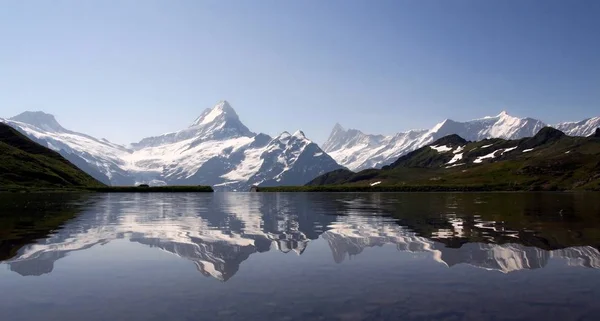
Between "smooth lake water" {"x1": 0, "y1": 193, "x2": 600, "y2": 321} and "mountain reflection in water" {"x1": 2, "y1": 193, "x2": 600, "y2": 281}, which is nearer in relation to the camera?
"smooth lake water" {"x1": 0, "y1": 193, "x2": 600, "y2": 321}

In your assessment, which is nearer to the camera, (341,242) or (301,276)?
(301,276)

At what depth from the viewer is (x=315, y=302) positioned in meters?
20.0

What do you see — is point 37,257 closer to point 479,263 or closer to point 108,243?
point 108,243

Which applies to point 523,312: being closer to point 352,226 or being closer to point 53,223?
point 352,226

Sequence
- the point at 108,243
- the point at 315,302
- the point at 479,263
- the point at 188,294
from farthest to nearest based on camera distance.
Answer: the point at 108,243 → the point at 479,263 → the point at 188,294 → the point at 315,302

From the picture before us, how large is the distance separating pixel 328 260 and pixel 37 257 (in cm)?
2087

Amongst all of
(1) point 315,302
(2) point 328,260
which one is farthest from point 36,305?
(2) point 328,260

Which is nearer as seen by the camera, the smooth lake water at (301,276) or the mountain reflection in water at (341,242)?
the smooth lake water at (301,276)

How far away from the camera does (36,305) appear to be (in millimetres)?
19453

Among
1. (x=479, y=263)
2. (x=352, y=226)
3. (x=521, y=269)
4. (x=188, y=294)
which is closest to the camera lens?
(x=188, y=294)

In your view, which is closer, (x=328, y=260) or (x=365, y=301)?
(x=365, y=301)

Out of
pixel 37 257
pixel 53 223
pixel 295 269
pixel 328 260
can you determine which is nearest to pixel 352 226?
pixel 328 260

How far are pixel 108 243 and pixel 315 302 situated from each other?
26.6 m

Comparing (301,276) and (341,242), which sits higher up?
(341,242)
